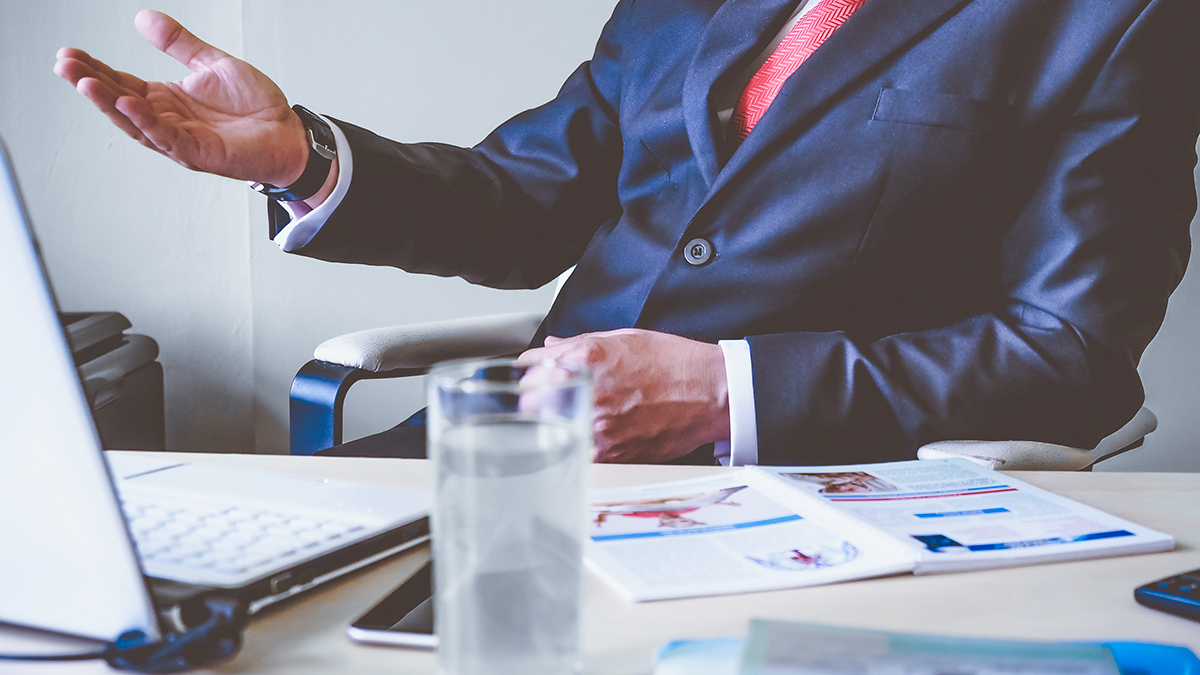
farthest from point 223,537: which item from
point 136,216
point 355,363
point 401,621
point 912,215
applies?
point 136,216

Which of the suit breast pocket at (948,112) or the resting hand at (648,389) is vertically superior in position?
the suit breast pocket at (948,112)

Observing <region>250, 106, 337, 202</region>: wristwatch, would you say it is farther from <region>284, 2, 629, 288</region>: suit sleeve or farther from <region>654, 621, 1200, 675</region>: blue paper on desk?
<region>654, 621, 1200, 675</region>: blue paper on desk

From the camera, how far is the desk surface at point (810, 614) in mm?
395

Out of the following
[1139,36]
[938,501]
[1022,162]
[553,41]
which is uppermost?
[553,41]

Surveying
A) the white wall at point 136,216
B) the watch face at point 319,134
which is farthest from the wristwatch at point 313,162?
the white wall at point 136,216

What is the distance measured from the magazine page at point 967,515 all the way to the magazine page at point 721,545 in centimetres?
3

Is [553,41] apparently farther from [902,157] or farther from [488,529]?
[488,529]

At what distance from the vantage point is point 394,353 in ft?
3.51

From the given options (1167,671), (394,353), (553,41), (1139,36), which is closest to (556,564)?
(1167,671)

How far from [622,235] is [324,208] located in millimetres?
381

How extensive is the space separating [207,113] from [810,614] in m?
0.86

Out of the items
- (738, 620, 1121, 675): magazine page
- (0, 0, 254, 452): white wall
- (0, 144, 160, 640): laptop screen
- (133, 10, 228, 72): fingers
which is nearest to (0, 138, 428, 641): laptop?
(0, 144, 160, 640): laptop screen

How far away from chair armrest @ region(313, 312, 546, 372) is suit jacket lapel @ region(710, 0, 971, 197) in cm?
42

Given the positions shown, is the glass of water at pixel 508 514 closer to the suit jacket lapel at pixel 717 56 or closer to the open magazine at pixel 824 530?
the open magazine at pixel 824 530
